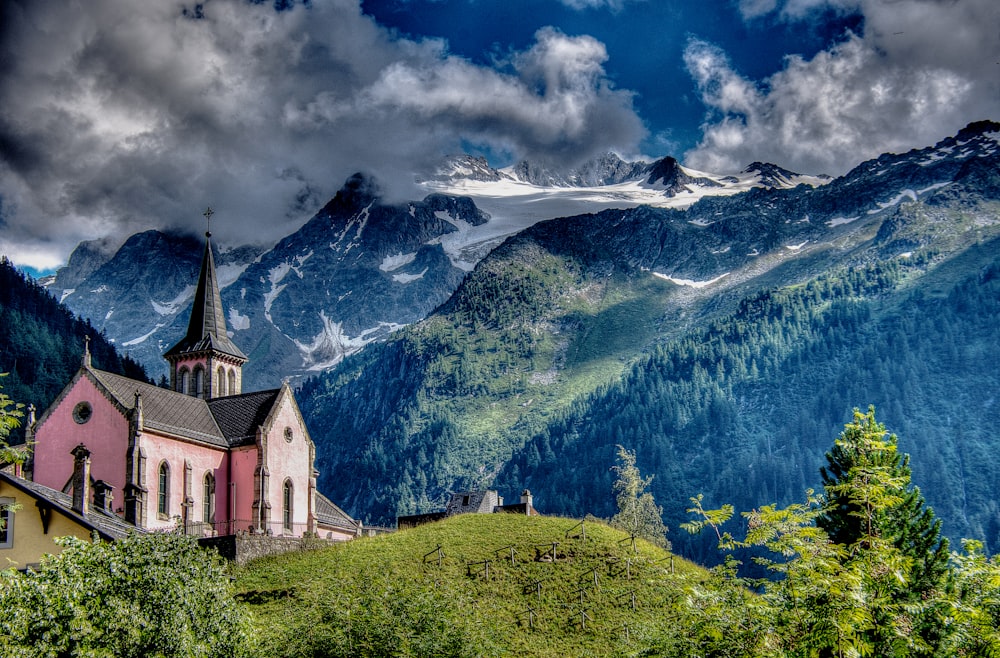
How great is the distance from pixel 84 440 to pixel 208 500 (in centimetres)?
992

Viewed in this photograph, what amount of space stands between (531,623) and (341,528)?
4221 cm

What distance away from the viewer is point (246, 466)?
78.5 m

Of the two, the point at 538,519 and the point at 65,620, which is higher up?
the point at 538,519

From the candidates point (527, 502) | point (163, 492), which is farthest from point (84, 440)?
point (527, 502)

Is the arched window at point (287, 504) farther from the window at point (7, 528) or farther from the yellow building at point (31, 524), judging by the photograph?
the window at point (7, 528)

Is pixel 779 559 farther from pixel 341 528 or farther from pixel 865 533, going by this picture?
pixel 865 533

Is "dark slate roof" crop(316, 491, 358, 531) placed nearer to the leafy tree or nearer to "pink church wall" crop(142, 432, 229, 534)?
"pink church wall" crop(142, 432, 229, 534)

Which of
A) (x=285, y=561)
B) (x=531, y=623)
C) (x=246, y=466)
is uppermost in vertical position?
(x=246, y=466)

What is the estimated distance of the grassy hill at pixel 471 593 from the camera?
125ft

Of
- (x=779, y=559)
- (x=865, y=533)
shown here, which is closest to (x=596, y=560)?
(x=865, y=533)

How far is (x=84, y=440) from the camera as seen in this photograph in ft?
233

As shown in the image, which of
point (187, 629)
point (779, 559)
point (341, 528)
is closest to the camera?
point (187, 629)

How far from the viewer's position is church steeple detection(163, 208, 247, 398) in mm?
88875

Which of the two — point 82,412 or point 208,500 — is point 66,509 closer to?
point 82,412
